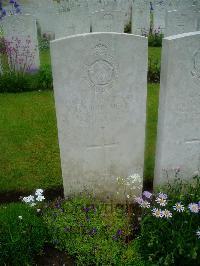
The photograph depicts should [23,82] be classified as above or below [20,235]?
above

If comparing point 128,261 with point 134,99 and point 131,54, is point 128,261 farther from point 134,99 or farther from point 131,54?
point 131,54

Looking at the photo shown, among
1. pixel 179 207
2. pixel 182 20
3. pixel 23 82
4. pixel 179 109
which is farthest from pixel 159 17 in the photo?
pixel 179 207

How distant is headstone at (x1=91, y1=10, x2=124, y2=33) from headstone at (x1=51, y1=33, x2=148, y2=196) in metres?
6.43

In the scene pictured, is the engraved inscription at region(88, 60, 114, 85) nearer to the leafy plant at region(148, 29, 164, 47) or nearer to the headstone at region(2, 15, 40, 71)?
the headstone at region(2, 15, 40, 71)

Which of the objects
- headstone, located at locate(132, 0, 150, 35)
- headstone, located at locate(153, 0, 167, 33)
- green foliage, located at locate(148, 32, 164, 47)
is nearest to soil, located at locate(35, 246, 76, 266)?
green foliage, located at locate(148, 32, 164, 47)

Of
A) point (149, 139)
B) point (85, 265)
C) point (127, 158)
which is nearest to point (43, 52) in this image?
point (149, 139)

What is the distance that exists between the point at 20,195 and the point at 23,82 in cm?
397

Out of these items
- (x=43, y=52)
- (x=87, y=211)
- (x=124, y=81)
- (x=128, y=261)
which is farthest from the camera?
(x=43, y=52)

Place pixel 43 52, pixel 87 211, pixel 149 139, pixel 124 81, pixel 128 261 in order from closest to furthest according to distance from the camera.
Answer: pixel 128 261, pixel 124 81, pixel 87 211, pixel 149 139, pixel 43 52

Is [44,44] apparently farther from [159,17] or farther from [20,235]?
[20,235]

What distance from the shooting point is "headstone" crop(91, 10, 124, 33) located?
9.60 metres

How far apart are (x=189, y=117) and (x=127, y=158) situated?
82cm

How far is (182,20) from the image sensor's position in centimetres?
945

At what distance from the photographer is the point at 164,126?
377 centimetres
